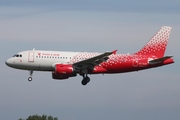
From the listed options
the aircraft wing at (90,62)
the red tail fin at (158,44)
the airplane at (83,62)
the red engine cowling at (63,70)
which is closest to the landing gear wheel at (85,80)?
the airplane at (83,62)

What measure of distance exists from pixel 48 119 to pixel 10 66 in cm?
4898

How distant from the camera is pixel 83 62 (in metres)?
107

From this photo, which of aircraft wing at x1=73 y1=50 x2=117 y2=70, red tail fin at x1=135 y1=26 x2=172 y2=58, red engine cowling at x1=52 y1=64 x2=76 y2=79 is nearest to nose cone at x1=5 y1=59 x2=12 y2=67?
red engine cowling at x1=52 y1=64 x2=76 y2=79

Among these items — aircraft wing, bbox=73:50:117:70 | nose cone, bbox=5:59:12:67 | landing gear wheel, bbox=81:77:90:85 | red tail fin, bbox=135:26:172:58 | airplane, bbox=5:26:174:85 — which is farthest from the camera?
red tail fin, bbox=135:26:172:58

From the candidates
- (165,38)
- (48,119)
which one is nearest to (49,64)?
(165,38)

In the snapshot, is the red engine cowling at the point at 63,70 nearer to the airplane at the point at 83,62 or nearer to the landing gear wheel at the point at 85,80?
the airplane at the point at 83,62

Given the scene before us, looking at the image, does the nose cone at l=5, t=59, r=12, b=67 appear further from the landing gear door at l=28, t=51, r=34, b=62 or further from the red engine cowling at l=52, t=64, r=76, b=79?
the red engine cowling at l=52, t=64, r=76, b=79

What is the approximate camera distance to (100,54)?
107 m

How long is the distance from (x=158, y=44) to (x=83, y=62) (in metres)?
13.8

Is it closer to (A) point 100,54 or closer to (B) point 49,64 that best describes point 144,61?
(A) point 100,54

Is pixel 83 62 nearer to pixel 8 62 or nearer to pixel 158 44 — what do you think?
pixel 8 62

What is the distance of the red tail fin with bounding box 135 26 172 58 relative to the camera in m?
113

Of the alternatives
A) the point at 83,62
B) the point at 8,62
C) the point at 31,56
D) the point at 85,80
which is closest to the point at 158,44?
the point at 85,80

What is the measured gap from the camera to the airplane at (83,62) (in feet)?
352
